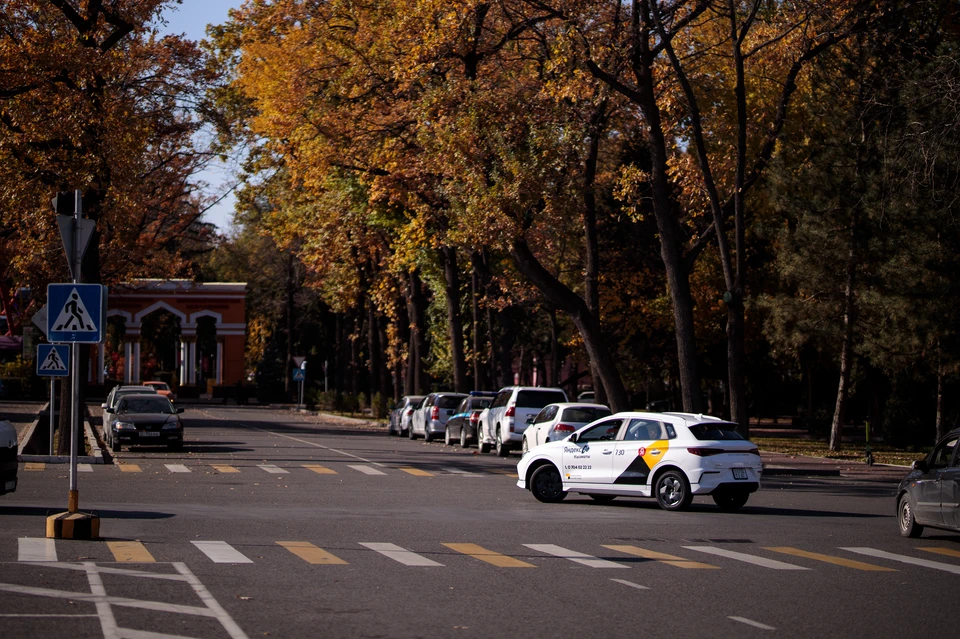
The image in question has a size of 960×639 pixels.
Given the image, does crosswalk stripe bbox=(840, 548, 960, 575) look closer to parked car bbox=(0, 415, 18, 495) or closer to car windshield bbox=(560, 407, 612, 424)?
parked car bbox=(0, 415, 18, 495)

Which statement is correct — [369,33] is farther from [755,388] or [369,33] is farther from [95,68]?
[755,388]

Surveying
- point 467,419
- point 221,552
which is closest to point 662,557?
point 221,552

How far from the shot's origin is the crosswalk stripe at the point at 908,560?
41.9 feet

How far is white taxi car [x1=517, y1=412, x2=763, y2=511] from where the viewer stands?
735 inches

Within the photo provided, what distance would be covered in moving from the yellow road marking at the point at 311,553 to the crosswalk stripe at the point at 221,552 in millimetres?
607

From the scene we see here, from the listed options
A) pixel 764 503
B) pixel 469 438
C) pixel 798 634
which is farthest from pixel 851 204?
pixel 798 634

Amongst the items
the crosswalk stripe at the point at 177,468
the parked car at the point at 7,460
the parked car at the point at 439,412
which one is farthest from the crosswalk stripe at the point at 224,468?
the parked car at the point at 439,412

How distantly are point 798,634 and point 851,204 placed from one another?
90.8 ft

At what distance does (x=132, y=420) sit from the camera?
32.3 m

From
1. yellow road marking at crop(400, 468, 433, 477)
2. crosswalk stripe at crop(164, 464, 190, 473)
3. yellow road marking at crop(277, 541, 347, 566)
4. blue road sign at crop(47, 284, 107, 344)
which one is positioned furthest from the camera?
yellow road marking at crop(400, 468, 433, 477)

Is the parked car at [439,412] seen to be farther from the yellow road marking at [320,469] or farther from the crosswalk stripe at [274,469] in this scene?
the crosswalk stripe at [274,469]

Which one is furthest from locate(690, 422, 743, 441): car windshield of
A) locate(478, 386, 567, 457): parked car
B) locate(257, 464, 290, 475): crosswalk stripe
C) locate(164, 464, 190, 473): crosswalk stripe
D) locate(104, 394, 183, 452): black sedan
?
locate(104, 394, 183, 452): black sedan

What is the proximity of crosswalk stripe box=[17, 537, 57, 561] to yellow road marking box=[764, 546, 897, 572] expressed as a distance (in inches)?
314

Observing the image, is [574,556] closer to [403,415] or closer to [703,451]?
[703,451]
